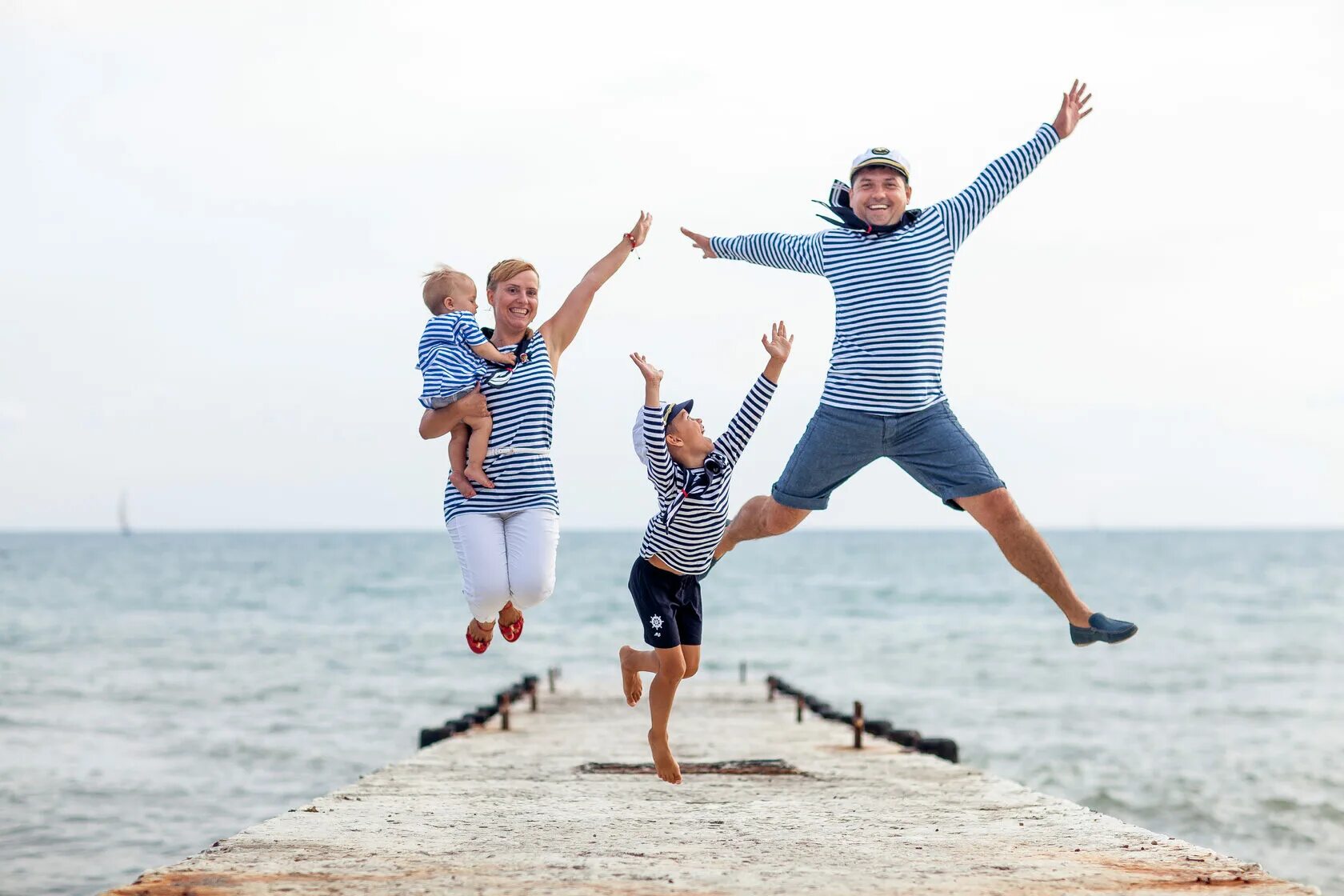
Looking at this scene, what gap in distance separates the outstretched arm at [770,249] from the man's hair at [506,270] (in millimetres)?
1046

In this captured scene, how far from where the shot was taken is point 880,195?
22.6 ft

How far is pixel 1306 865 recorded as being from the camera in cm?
1698

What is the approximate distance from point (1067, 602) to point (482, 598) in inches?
120

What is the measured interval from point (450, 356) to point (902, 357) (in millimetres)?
2340

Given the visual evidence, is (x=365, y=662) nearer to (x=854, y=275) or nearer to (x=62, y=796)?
(x=62, y=796)

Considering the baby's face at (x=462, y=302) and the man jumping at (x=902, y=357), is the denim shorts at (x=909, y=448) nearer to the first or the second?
the man jumping at (x=902, y=357)

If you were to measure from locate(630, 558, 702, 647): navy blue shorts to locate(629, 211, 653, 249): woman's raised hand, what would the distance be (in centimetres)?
178

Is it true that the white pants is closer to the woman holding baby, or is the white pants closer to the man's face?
the woman holding baby

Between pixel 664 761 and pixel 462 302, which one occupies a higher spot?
pixel 462 302

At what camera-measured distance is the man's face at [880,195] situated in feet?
22.7

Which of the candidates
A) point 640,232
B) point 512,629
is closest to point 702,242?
point 640,232

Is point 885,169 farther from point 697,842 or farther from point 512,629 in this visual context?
point 697,842

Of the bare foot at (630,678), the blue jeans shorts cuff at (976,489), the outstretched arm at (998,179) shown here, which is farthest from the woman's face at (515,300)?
the blue jeans shorts cuff at (976,489)

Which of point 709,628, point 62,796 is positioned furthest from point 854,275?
point 709,628
